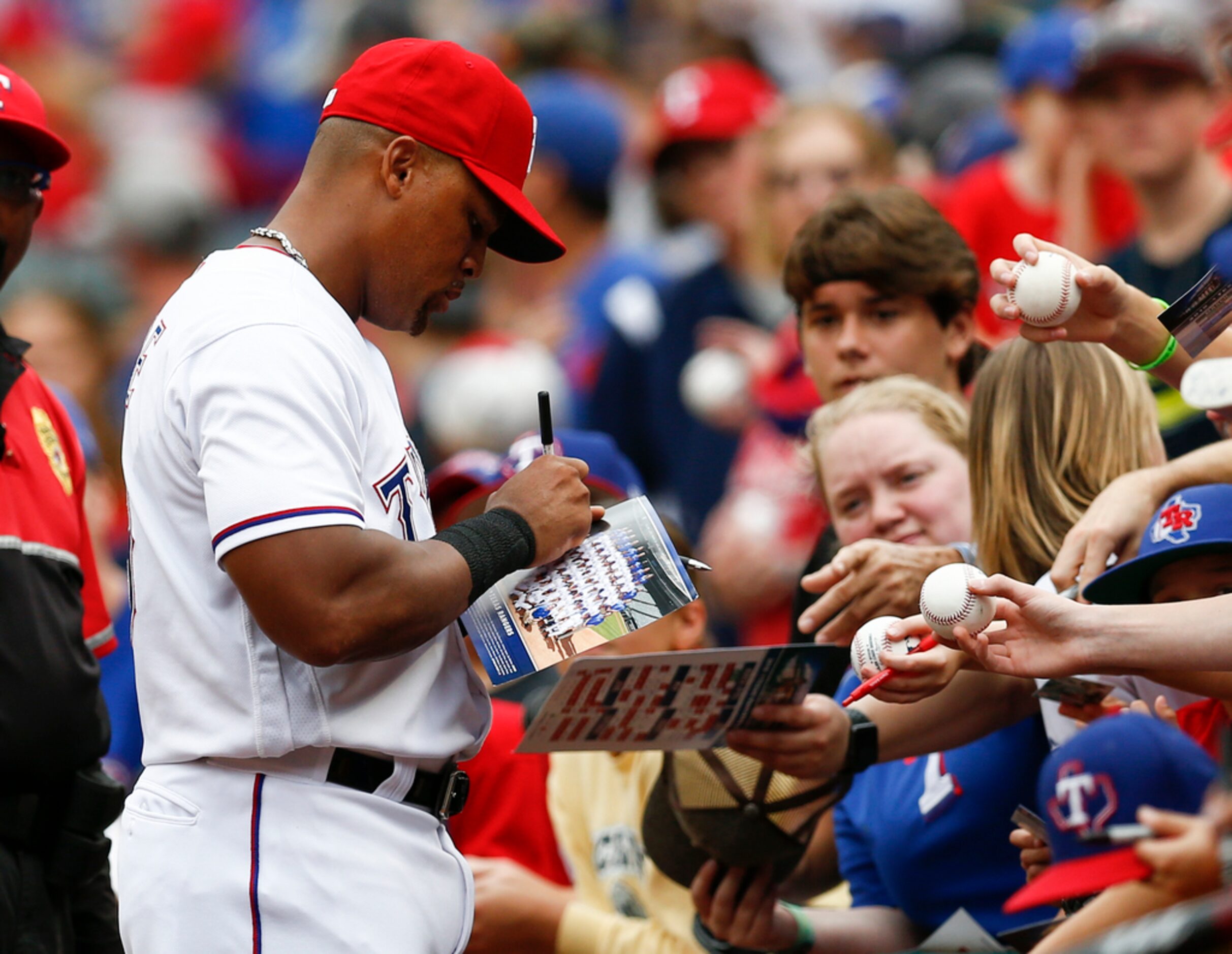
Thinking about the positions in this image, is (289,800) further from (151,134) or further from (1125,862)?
(151,134)

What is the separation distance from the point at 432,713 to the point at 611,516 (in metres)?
0.45

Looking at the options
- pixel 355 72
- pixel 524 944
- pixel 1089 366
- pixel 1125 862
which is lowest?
pixel 524 944

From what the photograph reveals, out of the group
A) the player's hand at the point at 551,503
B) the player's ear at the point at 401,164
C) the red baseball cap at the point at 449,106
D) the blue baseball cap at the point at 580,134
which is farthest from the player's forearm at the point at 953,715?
the blue baseball cap at the point at 580,134

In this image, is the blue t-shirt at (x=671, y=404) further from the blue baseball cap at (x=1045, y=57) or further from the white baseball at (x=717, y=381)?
the blue baseball cap at (x=1045, y=57)

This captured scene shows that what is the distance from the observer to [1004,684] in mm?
3039

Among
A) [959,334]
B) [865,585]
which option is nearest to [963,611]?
[865,585]

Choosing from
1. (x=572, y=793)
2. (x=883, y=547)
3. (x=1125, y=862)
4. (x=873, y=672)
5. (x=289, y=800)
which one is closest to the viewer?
(x=1125, y=862)

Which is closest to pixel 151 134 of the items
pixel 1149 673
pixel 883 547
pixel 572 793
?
pixel 572 793

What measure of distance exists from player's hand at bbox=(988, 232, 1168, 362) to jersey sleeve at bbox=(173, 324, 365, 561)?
1025 millimetres

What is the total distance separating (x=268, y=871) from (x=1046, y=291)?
1441mm

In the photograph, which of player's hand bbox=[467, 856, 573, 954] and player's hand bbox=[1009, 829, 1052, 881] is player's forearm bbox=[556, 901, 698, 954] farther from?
player's hand bbox=[1009, 829, 1052, 881]

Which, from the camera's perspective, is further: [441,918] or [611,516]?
[611,516]

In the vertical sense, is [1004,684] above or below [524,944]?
above

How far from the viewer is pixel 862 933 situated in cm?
325
